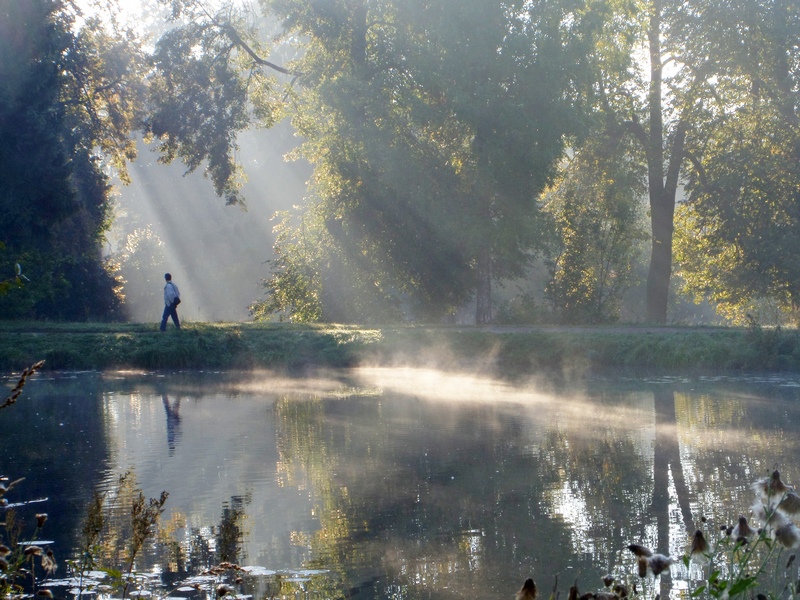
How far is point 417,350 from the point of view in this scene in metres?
22.2

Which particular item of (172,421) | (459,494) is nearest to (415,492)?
(459,494)

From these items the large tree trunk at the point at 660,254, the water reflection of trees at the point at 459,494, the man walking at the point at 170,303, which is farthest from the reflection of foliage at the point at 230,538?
the large tree trunk at the point at 660,254

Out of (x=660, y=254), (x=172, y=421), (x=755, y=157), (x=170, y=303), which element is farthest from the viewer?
(x=660, y=254)

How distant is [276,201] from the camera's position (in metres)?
59.6

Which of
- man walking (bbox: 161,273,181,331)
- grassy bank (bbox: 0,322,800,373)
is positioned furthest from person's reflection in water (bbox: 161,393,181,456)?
man walking (bbox: 161,273,181,331)

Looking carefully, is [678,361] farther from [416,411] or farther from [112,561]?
[112,561]

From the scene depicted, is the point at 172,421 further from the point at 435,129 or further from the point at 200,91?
the point at 200,91

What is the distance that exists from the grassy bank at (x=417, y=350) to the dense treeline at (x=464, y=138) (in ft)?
22.2

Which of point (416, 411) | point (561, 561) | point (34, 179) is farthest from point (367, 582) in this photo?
point (34, 179)

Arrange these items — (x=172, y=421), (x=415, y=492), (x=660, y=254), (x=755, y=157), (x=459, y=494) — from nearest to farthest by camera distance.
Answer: (x=459, y=494) → (x=415, y=492) → (x=172, y=421) → (x=755, y=157) → (x=660, y=254)

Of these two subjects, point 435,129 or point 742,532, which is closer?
point 742,532

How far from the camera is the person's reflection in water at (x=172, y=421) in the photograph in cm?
1184

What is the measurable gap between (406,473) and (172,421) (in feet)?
16.5

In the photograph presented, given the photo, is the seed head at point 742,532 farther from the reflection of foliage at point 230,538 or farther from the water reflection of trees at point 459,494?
the reflection of foliage at point 230,538
